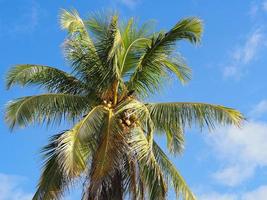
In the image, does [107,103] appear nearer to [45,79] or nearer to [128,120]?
[128,120]

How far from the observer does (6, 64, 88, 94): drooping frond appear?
59.4ft

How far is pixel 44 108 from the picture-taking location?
17.4 m

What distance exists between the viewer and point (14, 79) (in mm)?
18125

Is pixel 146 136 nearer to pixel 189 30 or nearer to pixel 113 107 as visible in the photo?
pixel 113 107

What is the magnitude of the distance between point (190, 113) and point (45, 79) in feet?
14.0

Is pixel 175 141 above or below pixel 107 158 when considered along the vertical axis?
above

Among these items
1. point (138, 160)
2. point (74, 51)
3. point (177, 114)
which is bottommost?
point (138, 160)

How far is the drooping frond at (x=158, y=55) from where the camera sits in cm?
1788

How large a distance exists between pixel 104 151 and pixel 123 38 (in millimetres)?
3936

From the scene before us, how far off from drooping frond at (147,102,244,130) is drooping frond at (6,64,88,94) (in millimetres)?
2327

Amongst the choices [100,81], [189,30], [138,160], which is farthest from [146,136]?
[189,30]

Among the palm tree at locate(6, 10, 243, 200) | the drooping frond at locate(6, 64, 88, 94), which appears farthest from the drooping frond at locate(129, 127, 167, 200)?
the drooping frond at locate(6, 64, 88, 94)

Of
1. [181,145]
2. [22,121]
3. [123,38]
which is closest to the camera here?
[22,121]

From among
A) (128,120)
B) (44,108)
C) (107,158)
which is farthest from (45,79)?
(107,158)
